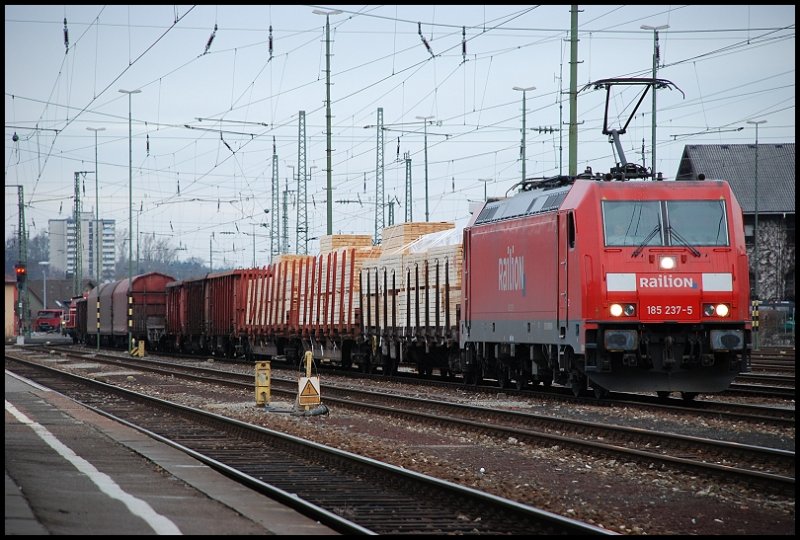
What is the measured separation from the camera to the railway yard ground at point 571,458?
10352 mm

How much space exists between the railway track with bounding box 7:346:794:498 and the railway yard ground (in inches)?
2.3

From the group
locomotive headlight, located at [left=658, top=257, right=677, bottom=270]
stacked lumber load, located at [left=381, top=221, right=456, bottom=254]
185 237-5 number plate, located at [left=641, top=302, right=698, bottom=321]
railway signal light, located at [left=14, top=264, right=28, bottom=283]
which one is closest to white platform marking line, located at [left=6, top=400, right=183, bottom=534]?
185 237-5 number plate, located at [left=641, top=302, right=698, bottom=321]

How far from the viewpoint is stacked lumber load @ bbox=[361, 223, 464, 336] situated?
27.5 metres

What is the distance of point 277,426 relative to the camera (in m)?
18.8

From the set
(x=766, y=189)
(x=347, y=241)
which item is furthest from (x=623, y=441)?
(x=766, y=189)

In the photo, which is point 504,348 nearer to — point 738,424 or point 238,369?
point 738,424

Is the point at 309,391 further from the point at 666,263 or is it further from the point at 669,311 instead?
the point at 666,263

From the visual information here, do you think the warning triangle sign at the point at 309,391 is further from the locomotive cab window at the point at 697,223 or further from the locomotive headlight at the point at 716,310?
the locomotive headlight at the point at 716,310

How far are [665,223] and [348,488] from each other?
9.70 metres

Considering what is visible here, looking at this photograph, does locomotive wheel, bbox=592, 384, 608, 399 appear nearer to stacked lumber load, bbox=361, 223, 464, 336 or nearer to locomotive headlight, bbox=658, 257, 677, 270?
locomotive headlight, bbox=658, 257, 677, 270

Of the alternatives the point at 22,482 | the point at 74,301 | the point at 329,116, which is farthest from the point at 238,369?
the point at 74,301

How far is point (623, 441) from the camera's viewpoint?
15336mm

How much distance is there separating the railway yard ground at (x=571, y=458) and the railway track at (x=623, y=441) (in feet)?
0.19

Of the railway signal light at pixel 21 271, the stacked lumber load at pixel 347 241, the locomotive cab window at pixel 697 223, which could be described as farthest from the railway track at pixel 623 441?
the railway signal light at pixel 21 271
